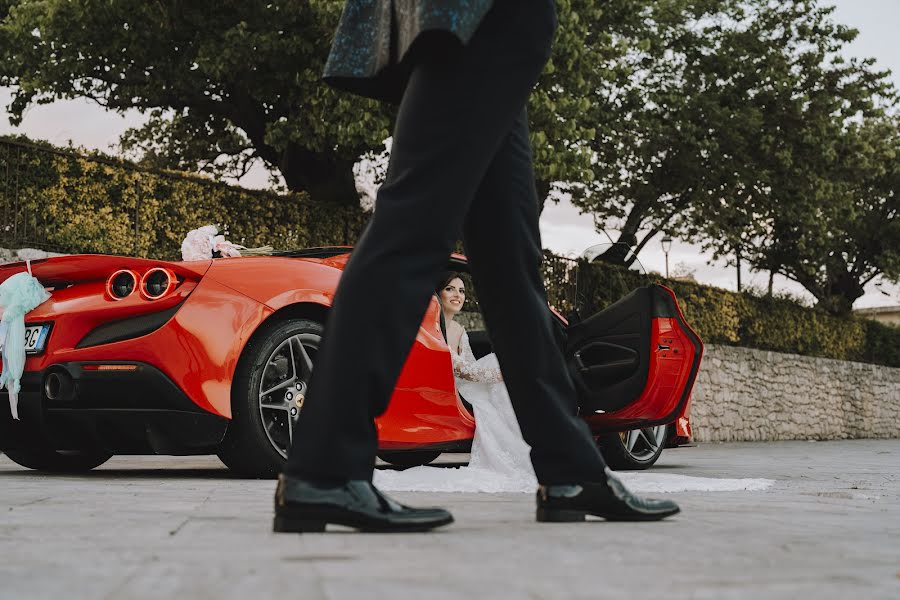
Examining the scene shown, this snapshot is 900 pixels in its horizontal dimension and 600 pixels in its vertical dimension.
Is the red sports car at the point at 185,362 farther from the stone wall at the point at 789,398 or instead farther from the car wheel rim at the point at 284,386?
the stone wall at the point at 789,398

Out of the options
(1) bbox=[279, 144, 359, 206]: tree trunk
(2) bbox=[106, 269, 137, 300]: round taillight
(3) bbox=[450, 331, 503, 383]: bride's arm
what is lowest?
(3) bbox=[450, 331, 503, 383]: bride's arm

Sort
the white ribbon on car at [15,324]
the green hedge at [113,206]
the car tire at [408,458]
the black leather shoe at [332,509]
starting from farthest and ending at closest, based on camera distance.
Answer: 1. the green hedge at [113,206]
2. the car tire at [408,458]
3. the white ribbon on car at [15,324]
4. the black leather shoe at [332,509]

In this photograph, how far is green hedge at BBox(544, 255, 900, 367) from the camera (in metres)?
16.8

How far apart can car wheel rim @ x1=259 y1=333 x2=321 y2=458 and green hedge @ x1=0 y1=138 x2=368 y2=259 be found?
6277 millimetres

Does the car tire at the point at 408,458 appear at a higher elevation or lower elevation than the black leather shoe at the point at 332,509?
lower

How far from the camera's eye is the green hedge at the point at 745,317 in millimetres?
16781

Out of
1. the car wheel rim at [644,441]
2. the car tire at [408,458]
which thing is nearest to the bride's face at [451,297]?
the car tire at [408,458]

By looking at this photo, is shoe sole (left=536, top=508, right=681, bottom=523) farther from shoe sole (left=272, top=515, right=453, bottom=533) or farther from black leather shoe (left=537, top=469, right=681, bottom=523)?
shoe sole (left=272, top=515, right=453, bottom=533)

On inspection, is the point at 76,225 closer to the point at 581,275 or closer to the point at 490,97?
the point at 581,275

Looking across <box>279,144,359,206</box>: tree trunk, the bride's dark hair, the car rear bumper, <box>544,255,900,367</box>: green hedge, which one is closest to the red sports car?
the car rear bumper

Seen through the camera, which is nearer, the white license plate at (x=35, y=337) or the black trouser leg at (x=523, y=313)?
the black trouser leg at (x=523, y=313)

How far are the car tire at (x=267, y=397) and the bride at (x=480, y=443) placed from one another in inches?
21.2

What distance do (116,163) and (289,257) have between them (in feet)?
20.2

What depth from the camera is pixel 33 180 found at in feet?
35.9
